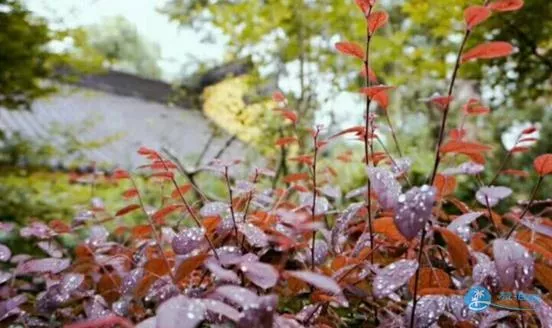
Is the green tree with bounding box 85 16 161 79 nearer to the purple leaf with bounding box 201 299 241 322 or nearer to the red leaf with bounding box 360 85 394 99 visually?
the red leaf with bounding box 360 85 394 99

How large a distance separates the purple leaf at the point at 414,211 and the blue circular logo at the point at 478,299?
0.65ft

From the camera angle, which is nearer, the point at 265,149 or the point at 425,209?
the point at 425,209

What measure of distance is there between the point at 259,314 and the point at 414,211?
0.19 meters

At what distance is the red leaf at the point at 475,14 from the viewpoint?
592 millimetres

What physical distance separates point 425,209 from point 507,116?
5855 mm

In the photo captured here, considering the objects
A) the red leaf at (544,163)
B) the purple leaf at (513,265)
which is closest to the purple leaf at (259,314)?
the purple leaf at (513,265)

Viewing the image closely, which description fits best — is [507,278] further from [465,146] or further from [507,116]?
[507,116]

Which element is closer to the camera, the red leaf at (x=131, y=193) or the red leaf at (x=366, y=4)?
the red leaf at (x=366, y=4)

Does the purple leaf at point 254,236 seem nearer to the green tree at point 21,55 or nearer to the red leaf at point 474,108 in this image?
the red leaf at point 474,108

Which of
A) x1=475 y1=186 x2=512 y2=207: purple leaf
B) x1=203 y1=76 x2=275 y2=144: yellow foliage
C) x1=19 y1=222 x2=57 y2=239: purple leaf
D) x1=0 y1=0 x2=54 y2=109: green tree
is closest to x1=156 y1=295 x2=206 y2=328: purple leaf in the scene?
x1=475 y1=186 x2=512 y2=207: purple leaf

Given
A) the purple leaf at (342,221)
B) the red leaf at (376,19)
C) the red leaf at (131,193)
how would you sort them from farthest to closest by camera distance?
1. the red leaf at (131,193)
2. the purple leaf at (342,221)
3. the red leaf at (376,19)

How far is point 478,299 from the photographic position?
26.0 inches

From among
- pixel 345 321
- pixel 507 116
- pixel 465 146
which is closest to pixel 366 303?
pixel 345 321

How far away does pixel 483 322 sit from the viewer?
66cm
